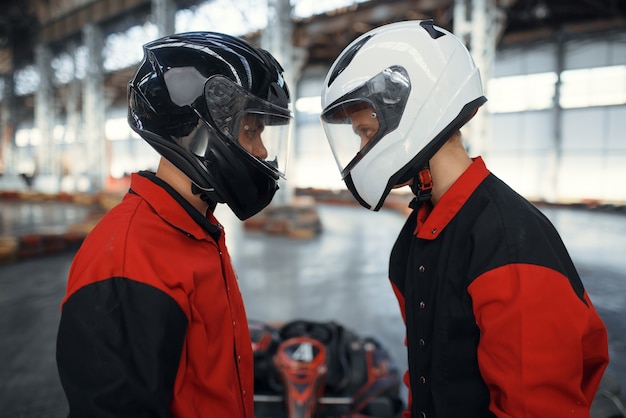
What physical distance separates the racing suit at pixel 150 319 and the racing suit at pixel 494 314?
0.60 m

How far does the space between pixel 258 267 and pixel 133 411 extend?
5.38 meters

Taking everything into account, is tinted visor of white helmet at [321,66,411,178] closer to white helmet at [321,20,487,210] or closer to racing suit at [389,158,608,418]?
white helmet at [321,20,487,210]

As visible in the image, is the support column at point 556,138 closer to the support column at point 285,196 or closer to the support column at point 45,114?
the support column at point 285,196

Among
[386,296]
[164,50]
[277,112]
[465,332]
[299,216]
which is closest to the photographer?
[465,332]

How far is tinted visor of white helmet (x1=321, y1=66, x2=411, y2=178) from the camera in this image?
1.27 m

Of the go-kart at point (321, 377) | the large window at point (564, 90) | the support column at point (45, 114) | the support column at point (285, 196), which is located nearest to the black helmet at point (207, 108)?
the go-kart at point (321, 377)

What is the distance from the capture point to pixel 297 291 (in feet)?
17.0

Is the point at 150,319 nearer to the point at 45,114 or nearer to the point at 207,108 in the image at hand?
the point at 207,108

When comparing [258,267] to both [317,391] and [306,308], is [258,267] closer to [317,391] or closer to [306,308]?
[306,308]

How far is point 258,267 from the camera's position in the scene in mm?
6266

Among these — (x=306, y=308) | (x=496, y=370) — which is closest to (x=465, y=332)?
(x=496, y=370)

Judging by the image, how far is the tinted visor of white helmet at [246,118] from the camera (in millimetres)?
1214

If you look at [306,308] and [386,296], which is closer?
[306,308]

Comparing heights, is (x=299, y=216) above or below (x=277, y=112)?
below
